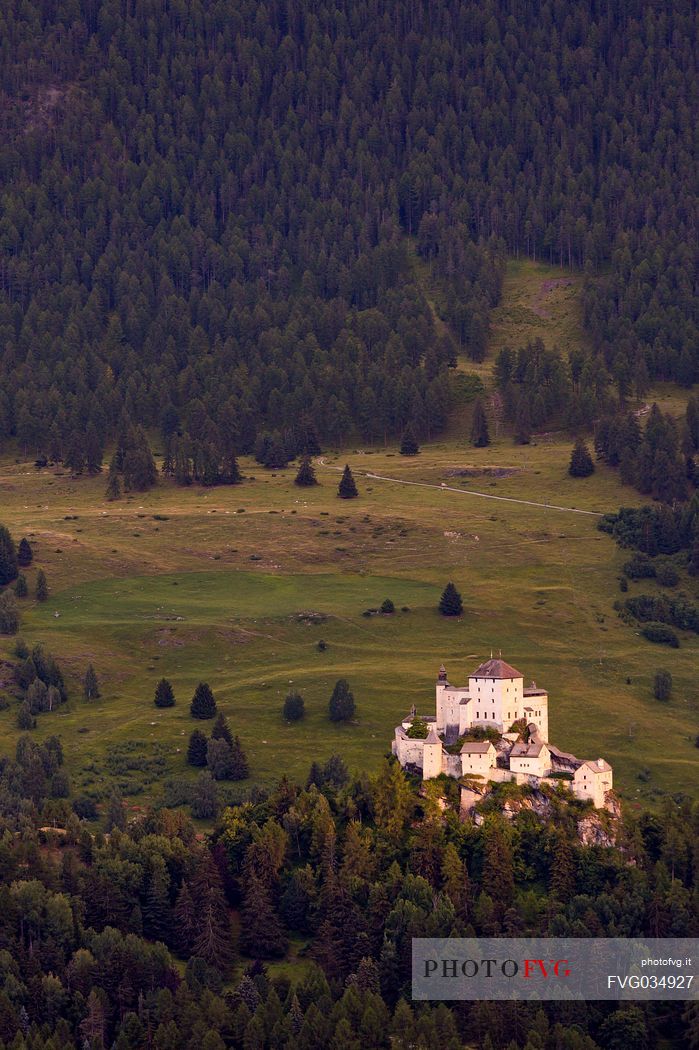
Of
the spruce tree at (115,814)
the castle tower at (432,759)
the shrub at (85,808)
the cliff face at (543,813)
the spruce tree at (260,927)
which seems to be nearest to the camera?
the spruce tree at (260,927)

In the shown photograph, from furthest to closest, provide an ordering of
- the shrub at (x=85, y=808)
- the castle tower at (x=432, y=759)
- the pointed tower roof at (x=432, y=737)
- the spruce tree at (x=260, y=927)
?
the shrub at (x=85, y=808) → the pointed tower roof at (x=432, y=737) → the castle tower at (x=432, y=759) → the spruce tree at (x=260, y=927)

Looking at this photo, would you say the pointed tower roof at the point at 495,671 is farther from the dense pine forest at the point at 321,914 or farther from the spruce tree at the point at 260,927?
the spruce tree at the point at 260,927

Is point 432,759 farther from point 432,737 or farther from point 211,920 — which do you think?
point 211,920

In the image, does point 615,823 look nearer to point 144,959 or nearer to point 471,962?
point 471,962

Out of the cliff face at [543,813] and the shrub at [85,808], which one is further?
the shrub at [85,808]

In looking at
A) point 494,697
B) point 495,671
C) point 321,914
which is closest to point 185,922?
point 321,914

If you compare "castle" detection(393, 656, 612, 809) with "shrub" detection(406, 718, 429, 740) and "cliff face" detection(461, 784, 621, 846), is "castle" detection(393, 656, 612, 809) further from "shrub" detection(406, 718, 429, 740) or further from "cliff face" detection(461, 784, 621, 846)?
"cliff face" detection(461, 784, 621, 846)

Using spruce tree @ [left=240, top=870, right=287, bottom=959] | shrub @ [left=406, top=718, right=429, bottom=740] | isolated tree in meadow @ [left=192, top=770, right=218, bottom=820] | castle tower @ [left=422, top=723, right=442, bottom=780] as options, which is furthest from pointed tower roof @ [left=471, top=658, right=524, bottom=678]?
isolated tree in meadow @ [left=192, top=770, right=218, bottom=820]

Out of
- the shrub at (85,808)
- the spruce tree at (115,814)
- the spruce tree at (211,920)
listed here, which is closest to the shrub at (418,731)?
the spruce tree at (211,920)

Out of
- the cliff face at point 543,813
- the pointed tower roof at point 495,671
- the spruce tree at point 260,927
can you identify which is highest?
the pointed tower roof at point 495,671
